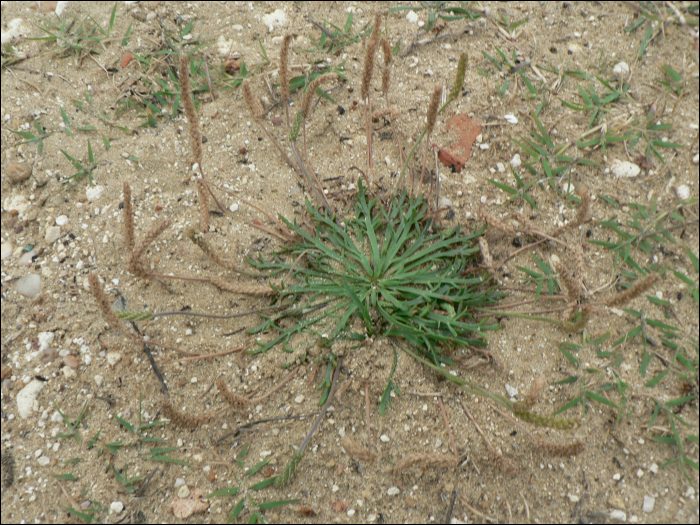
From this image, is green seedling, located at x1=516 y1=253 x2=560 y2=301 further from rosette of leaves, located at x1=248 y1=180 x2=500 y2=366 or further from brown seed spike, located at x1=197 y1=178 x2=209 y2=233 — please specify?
brown seed spike, located at x1=197 y1=178 x2=209 y2=233

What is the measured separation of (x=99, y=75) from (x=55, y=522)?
2.47 metres

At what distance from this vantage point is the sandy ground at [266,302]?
6.79 feet

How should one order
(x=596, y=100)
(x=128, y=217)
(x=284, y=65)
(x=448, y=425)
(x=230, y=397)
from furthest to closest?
(x=596, y=100) → (x=284, y=65) → (x=448, y=425) → (x=128, y=217) → (x=230, y=397)

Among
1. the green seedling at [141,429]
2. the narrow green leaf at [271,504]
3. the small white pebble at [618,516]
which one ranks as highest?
the green seedling at [141,429]

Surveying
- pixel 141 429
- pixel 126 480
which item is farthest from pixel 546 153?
pixel 126 480

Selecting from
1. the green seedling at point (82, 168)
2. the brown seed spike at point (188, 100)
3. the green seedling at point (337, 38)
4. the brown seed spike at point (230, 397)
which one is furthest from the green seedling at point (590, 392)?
the green seedling at point (82, 168)

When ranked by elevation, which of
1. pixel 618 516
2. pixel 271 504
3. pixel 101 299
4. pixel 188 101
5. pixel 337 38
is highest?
pixel 188 101

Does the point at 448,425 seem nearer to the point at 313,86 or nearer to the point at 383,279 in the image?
the point at 383,279

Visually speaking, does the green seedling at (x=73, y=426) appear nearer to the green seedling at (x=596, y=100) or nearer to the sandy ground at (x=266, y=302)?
the sandy ground at (x=266, y=302)

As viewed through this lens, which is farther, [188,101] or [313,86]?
[313,86]

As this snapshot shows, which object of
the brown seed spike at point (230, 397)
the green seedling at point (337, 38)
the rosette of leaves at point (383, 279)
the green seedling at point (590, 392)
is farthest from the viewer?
the green seedling at point (337, 38)

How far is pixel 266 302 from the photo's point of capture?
2.45 meters

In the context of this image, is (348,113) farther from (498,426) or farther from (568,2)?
(498,426)

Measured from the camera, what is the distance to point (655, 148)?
2.70 metres
